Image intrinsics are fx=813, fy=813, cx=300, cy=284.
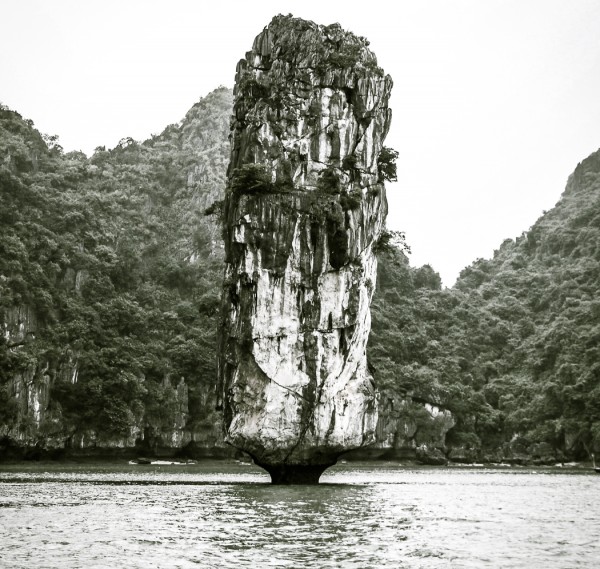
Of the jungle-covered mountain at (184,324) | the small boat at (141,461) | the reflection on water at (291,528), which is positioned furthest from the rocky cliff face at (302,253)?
the small boat at (141,461)

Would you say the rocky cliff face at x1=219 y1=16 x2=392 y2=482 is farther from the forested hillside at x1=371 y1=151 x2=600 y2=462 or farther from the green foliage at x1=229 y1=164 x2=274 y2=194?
the forested hillside at x1=371 y1=151 x2=600 y2=462

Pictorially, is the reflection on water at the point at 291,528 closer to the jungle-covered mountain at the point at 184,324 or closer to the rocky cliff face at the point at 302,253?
the rocky cliff face at the point at 302,253

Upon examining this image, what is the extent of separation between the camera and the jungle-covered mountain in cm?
5669

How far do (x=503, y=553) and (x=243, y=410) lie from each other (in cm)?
1795

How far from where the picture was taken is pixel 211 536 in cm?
1681

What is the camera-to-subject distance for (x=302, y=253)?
Answer: 109ft

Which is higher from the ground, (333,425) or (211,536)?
(333,425)

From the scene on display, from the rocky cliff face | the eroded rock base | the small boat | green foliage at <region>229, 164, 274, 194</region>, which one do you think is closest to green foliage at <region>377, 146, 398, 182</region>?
the rocky cliff face

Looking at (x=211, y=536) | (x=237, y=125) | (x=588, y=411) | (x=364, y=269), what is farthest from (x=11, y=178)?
(x=211, y=536)

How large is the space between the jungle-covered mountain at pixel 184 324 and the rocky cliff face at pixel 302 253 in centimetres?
483

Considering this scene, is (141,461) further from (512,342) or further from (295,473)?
(512,342)

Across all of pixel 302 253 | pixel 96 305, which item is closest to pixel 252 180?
pixel 302 253

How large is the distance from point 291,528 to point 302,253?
54.4 feet

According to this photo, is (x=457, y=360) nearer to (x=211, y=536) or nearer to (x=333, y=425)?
(x=333, y=425)
